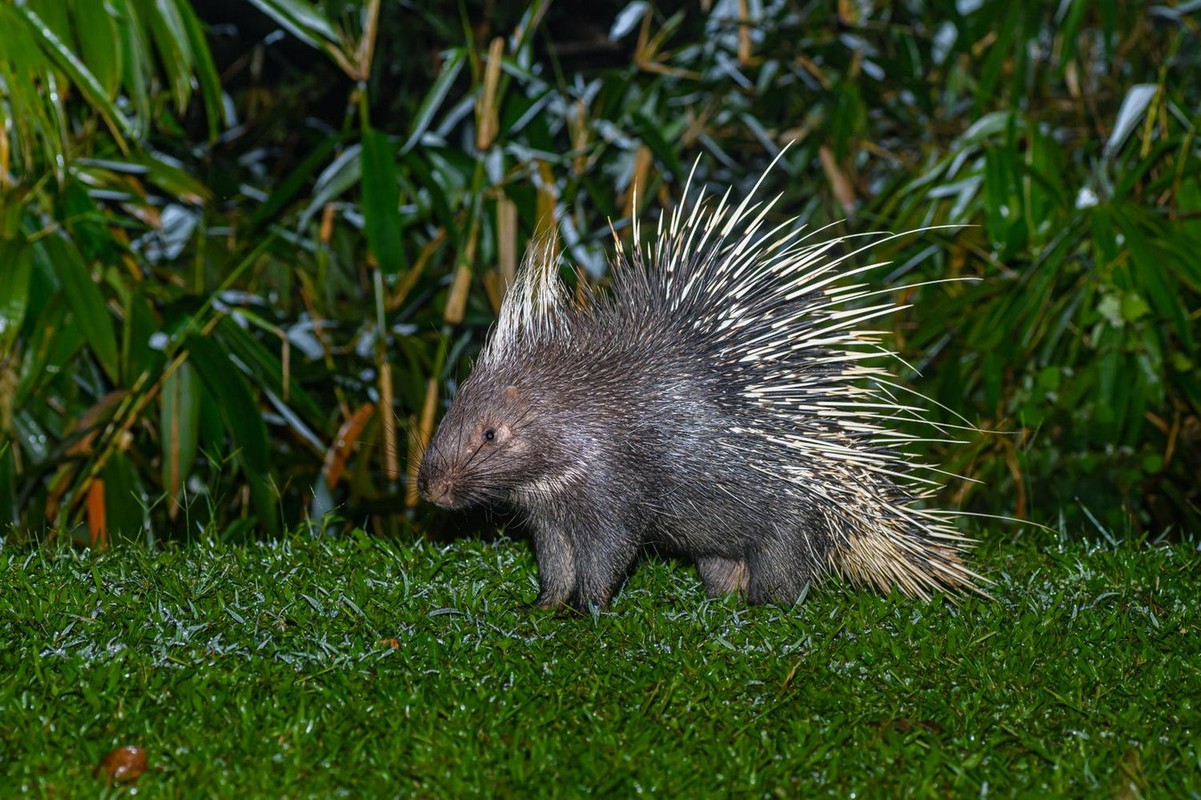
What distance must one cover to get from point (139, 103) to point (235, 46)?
2.73 metres

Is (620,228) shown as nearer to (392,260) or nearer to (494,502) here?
(392,260)

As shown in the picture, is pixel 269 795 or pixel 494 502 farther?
pixel 494 502

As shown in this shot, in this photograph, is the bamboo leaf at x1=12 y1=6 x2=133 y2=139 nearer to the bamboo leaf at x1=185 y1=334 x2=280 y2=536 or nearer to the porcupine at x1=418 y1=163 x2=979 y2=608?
the bamboo leaf at x1=185 y1=334 x2=280 y2=536

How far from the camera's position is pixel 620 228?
5.84 m

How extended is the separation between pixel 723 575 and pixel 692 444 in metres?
0.50

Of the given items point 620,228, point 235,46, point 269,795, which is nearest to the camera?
point 269,795

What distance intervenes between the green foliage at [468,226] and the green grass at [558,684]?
0.81 metres

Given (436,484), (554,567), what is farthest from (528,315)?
(554,567)

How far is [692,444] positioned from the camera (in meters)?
3.33

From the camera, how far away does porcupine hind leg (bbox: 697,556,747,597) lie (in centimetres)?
360

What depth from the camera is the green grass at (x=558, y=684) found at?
2309mm

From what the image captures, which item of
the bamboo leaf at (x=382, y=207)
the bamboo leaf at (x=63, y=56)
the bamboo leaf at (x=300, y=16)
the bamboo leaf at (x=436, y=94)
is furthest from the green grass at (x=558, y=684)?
the bamboo leaf at (x=300, y=16)

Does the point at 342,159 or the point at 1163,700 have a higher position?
the point at 342,159

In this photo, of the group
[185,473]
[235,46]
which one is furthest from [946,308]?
[235,46]
